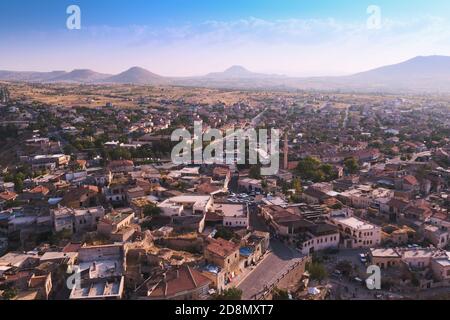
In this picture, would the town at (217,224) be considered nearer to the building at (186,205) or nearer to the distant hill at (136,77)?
the building at (186,205)

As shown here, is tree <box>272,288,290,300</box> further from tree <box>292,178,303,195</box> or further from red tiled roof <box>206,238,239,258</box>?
tree <box>292,178,303,195</box>

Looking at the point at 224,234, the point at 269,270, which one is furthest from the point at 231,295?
the point at 224,234

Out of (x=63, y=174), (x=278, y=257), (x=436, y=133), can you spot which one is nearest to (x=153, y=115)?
(x=63, y=174)

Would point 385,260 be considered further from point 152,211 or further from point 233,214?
point 152,211

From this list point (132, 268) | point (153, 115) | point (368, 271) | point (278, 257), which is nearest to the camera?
point (132, 268)

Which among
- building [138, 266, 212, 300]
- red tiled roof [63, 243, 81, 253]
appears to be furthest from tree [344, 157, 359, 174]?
red tiled roof [63, 243, 81, 253]

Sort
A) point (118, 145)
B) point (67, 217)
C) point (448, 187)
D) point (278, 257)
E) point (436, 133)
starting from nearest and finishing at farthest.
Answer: point (278, 257)
point (67, 217)
point (448, 187)
point (118, 145)
point (436, 133)

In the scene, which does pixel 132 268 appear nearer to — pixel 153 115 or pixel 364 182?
pixel 364 182
